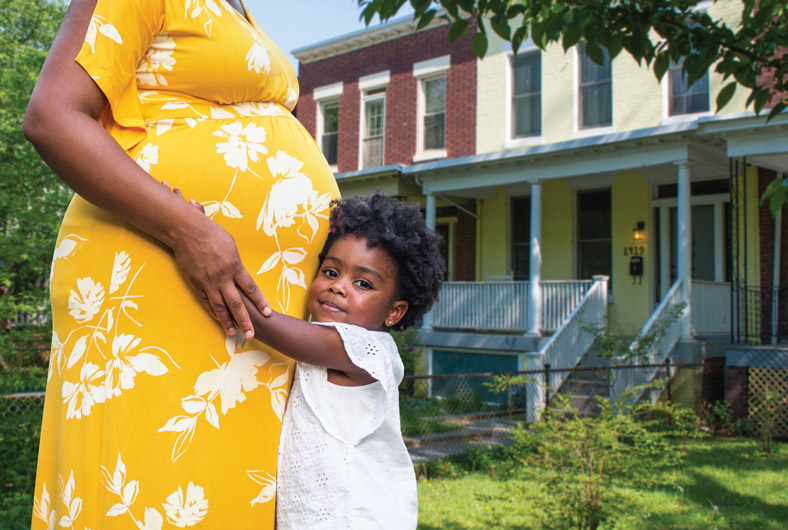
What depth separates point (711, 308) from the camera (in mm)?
12672

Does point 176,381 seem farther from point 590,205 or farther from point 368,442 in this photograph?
point 590,205

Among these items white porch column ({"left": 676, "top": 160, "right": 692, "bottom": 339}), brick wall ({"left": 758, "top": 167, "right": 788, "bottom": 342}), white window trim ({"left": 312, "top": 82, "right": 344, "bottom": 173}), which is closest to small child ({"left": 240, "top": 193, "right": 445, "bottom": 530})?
white porch column ({"left": 676, "top": 160, "right": 692, "bottom": 339})

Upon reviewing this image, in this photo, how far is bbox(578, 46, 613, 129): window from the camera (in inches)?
557

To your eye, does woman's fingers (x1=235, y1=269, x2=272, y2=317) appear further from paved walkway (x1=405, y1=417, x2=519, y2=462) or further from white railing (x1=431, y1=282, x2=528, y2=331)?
white railing (x1=431, y1=282, x2=528, y2=331)

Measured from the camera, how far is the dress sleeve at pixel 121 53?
137 centimetres

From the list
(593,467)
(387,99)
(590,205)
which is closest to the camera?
(593,467)

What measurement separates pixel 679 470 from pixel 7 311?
7.66 m

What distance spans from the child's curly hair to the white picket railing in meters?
9.34

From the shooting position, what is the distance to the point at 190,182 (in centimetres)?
149

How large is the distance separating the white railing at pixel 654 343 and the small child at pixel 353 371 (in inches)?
371

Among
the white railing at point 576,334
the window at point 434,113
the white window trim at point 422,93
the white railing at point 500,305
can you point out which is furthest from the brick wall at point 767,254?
Answer: the window at point 434,113

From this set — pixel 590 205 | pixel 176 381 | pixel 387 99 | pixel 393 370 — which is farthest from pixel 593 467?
pixel 387 99

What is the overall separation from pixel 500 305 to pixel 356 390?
12897mm

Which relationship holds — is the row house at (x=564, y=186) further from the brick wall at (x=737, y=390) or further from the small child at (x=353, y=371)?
the small child at (x=353, y=371)
